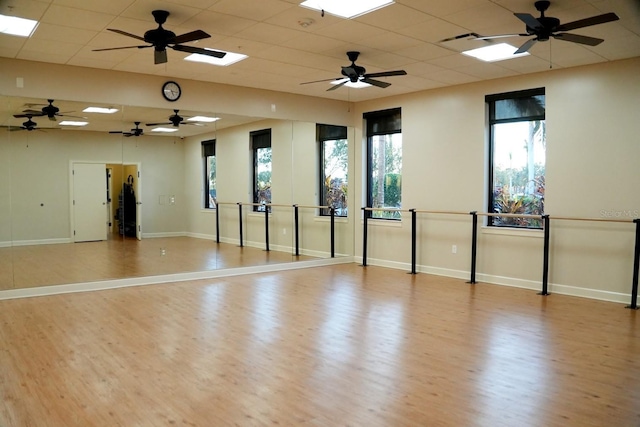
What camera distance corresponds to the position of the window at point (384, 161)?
8.38 meters

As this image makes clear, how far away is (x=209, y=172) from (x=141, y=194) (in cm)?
109

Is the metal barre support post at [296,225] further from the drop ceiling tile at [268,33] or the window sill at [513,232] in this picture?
the drop ceiling tile at [268,33]

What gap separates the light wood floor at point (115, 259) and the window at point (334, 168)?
4.98 feet

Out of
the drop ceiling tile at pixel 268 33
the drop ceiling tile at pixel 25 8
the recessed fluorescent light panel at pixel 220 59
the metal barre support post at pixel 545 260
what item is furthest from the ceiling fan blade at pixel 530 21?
the drop ceiling tile at pixel 25 8

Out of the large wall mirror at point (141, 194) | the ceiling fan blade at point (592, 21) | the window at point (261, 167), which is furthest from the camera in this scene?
the window at point (261, 167)

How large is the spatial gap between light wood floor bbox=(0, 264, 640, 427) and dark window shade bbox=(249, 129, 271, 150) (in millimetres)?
2807

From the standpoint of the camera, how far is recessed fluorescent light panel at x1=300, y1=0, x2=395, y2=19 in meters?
4.19

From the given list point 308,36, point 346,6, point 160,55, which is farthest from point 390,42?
point 160,55

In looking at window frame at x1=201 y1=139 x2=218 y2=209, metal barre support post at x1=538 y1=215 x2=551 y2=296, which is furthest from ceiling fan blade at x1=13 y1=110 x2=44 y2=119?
metal barre support post at x1=538 y1=215 x2=551 y2=296

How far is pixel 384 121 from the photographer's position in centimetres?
857

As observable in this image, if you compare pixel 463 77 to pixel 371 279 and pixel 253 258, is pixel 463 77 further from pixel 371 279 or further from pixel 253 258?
pixel 253 258

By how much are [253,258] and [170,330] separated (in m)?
3.47

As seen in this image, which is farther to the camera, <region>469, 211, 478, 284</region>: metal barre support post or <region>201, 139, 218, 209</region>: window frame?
<region>201, 139, 218, 209</region>: window frame

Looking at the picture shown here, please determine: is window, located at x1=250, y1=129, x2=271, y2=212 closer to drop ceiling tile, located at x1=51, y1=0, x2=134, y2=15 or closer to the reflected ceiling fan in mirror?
the reflected ceiling fan in mirror
